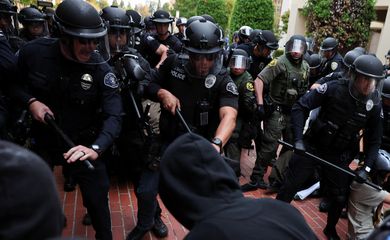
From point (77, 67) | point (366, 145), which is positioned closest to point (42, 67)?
point (77, 67)

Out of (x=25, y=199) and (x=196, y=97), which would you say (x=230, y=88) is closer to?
(x=196, y=97)

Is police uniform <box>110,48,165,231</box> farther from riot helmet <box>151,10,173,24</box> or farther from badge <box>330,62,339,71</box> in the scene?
badge <box>330,62,339,71</box>

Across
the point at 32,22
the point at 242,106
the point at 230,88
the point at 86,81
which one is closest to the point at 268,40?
the point at 242,106

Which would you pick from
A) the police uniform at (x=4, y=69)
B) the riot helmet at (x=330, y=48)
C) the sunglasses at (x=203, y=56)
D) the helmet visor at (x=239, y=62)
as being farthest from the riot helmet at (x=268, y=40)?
the police uniform at (x=4, y=69)

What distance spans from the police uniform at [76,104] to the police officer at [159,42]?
2669 mm

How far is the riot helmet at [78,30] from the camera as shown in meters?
2.52

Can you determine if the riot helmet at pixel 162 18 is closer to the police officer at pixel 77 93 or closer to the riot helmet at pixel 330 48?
the riot helmet at pixel 330 48

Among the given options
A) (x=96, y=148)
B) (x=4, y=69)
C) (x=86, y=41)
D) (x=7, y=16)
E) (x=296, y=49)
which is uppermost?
(x=86, y=41)

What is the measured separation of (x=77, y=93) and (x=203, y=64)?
104 centimetres

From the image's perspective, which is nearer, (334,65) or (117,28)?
(117,28)

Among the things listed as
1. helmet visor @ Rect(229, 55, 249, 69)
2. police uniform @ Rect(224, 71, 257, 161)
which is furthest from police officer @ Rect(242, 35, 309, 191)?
helmet visor @ Rect(229, 55, 249, 69)

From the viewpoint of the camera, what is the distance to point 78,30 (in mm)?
2514

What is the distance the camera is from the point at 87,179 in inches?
106

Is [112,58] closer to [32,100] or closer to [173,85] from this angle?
[173,85]
